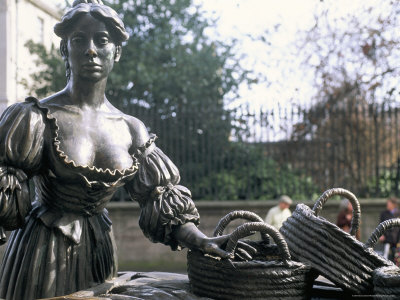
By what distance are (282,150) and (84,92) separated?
6.88m

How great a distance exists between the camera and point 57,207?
2234mm

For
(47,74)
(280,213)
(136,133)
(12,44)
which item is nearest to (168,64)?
(47,74)

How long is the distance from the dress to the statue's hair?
0.36 metres

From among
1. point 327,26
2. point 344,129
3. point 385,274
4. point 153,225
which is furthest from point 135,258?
point 385,274

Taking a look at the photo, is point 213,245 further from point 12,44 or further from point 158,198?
point 12,44

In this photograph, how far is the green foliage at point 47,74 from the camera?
1021 centimetres

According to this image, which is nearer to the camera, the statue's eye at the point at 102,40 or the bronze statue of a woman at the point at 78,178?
the bronze statue of a woman at the point at 78,178

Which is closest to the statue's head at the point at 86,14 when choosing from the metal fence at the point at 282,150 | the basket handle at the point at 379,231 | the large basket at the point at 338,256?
the large basket at the point at 338,256

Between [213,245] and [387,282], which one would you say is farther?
[213,245]

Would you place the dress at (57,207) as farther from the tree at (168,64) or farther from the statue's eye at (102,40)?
the tree at (168,64)

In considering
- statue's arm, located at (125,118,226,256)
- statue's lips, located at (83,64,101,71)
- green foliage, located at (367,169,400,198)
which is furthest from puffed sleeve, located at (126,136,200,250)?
green foliage, located at (367,169,400,198)

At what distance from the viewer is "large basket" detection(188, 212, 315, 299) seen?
6.27 ft

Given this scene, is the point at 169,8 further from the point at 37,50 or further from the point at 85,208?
the point at 85,208

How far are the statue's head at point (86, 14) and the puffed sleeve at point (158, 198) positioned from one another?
1.70 ft
